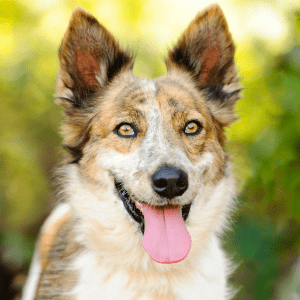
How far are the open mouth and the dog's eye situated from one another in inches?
24.4

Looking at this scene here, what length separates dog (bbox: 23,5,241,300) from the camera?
254cm

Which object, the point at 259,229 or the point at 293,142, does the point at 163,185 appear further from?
the point at 259,229

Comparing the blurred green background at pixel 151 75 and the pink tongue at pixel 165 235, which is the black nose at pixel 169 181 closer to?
the pink tongue at pixel 165 235

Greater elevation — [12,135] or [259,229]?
[12,135]

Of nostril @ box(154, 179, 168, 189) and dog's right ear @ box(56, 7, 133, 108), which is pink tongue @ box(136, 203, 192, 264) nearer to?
nostril @ box(154, 179, 168, 189)

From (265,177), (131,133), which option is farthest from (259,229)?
(131,133)

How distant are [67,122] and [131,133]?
0.72 metres

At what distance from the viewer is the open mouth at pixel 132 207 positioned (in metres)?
2.64

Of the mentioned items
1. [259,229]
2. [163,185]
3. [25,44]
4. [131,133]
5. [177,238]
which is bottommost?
[259,229]

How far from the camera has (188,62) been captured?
3420 millimetres

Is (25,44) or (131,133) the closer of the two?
(131,133)

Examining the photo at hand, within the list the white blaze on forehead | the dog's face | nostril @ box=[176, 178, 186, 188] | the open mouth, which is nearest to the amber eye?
the dog's face

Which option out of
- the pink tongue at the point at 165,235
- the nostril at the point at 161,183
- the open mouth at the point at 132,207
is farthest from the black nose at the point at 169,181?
the open mouth at the point at 132,207

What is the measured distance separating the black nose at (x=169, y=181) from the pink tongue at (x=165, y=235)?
21 cm
